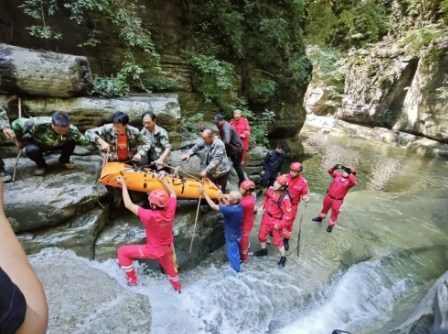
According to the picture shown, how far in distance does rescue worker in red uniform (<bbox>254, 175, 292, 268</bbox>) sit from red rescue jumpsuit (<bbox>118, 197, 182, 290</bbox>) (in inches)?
79.0

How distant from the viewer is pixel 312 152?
15.1 m

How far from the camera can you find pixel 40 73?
515 cm

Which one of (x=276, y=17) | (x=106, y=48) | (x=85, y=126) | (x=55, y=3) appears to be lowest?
(x=85, y=126)

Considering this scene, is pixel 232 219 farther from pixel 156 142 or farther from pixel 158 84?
pixel 158 84

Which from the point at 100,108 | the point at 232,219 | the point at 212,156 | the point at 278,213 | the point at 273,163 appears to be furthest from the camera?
the point at 273,163

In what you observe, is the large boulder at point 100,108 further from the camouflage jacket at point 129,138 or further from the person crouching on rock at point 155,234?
the person crouching on rock at point 155,234

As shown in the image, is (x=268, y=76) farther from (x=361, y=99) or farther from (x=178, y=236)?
(x=361, y=99)

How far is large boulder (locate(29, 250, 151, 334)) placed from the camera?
9.91ft

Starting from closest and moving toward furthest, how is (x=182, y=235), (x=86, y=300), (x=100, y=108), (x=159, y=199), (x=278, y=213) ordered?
(x=86, y=300) → (x=159, y=199) → (x=182, y=235) → (x=278, y=213) → (x=100, y=108)

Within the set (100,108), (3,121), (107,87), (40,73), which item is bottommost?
(3,121)

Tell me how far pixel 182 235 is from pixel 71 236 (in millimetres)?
1805

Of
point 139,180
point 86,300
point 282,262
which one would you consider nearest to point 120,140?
point 139,180

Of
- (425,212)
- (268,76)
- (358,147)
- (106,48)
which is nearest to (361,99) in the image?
(358,147)

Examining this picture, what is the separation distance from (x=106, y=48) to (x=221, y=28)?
4064mm
